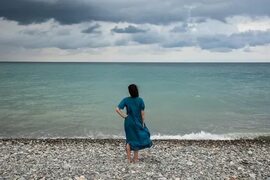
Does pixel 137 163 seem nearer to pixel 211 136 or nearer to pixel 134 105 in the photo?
pixel 134 105

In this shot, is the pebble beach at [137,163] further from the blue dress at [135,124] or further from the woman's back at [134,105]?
the woman's back at [134,105]

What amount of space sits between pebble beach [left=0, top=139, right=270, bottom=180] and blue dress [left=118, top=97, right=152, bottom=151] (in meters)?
0.70

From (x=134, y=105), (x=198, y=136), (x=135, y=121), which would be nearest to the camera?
(x=134, y=105)

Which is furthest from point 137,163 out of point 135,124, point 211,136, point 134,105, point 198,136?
point 211,136

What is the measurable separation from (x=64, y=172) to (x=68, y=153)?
2.59m

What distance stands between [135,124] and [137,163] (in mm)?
1309

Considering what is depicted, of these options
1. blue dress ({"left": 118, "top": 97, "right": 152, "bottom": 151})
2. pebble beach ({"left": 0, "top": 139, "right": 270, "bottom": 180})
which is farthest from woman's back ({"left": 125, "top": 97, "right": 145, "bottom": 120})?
pebble beach ({"left": 0, "top": 139, "right": 270, "bottom": 180})

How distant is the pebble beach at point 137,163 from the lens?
30.6ft

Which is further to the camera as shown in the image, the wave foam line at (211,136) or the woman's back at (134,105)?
the wave foam line at (211,136)

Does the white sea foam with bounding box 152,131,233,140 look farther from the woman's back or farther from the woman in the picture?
the woman's back

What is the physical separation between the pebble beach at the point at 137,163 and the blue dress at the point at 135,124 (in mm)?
704

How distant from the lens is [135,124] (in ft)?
32.1

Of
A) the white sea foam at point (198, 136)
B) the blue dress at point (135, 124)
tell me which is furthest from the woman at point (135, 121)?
the white sea foam at point (198, 136)

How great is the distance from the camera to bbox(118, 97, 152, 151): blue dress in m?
9.66
